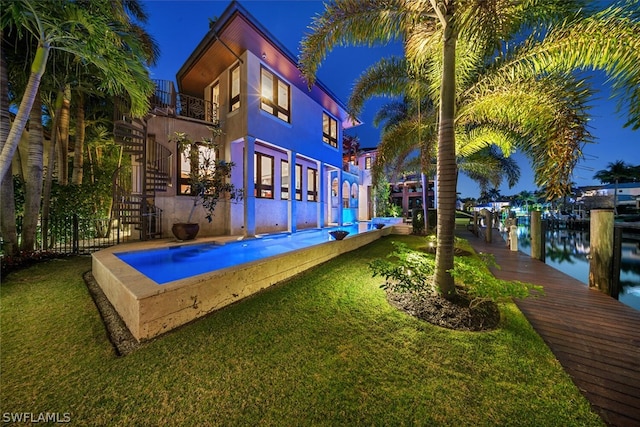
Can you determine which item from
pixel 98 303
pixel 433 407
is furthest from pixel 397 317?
pixel 98 303

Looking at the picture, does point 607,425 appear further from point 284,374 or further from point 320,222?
point 320,222

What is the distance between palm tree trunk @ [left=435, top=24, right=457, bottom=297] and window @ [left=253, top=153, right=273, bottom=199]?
888 cm

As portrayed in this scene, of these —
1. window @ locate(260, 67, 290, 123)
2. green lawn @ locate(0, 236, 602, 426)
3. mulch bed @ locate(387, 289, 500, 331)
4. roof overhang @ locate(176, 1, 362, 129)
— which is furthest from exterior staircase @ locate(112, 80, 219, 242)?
mulch bed @ locate(387, 289, 500, 331)

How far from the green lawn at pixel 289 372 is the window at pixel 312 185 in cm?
1170

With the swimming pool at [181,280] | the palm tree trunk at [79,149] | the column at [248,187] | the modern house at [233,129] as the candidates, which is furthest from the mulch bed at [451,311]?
the palm tree trunk at [79,149]

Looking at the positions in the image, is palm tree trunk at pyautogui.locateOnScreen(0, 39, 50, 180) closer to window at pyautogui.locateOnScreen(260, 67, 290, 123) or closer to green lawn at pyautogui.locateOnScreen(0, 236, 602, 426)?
green lawn at pyautogui.locateOnScreen(0, 236, 602, 426)

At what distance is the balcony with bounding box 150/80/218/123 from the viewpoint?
10.7m

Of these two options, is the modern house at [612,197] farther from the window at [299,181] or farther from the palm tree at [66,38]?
the palm tree at [66,38]

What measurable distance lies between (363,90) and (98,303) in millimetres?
8451

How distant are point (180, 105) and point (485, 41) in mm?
11971

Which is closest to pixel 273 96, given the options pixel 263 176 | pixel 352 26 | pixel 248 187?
pixel 263 176

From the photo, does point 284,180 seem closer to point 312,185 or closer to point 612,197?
point 312,185

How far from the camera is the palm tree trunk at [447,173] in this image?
3889 mm

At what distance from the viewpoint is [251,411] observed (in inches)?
77.6
